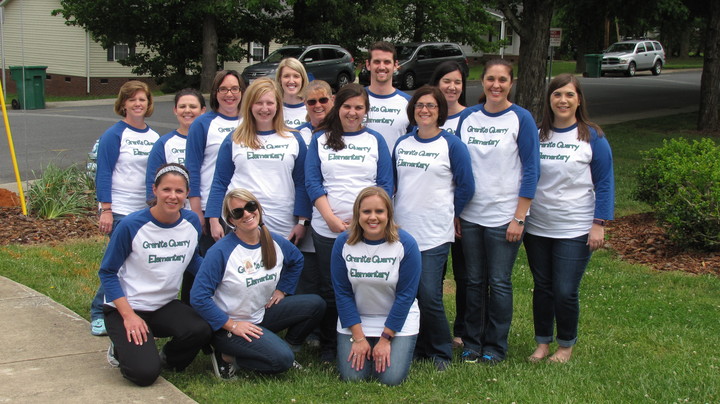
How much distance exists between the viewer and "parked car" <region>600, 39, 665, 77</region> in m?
40.1

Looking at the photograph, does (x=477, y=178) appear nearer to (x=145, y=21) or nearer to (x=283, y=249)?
(x=283, y=249)

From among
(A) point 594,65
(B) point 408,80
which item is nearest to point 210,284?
(B) point 408,80

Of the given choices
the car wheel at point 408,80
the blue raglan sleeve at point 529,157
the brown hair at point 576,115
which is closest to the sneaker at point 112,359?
the blue raglan sleeve at point 529,157

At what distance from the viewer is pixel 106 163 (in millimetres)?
5359

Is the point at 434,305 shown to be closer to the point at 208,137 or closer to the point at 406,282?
the point at 406,282

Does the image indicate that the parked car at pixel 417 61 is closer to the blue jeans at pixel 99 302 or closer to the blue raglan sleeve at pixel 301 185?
the blue jeans at pixel 99 302

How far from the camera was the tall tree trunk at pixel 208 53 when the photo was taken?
Result: 1096 inches

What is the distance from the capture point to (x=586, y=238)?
4.84m

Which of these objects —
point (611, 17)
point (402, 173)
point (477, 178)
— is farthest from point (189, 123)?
point (611, 17)

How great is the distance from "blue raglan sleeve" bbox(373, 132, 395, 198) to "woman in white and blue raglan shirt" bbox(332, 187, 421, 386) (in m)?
0.31

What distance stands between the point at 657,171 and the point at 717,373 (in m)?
4.35

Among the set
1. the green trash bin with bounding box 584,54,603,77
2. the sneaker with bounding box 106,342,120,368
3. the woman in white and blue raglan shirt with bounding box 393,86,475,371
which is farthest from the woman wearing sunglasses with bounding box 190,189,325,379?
the green trash bin with bounding box 584,54,603,77

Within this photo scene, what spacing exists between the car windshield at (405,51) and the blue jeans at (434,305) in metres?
25.4

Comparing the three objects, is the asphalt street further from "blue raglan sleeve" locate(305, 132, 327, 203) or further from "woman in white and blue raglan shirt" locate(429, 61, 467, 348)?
"woman in white and blue raglan shirt" locate(429, 61, 467, 348)
